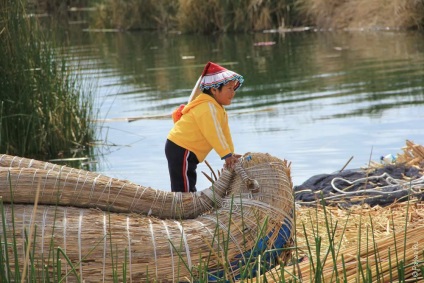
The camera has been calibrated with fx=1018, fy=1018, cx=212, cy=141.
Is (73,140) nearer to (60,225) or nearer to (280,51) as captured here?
A: (60,225)

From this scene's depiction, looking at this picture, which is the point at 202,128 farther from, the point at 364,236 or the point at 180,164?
the point at 364,236

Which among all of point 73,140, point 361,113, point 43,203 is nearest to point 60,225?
point 43,203

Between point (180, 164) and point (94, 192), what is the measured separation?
1.21 meters

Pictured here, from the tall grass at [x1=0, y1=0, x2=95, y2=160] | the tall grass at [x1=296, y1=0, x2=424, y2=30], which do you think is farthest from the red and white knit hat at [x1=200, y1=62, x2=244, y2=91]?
the tall grass at [x1=296, y1=0, x2=424, y2=30]

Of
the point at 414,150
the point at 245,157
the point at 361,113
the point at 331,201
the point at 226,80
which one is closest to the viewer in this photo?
the point at 245,157

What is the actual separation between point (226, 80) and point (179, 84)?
8160mm

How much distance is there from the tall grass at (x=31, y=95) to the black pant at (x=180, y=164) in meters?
2.43

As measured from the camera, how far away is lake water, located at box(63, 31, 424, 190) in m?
8.02

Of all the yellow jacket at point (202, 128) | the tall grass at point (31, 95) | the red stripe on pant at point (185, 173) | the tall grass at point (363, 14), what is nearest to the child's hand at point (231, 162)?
the yellow jacket at point (202, 128)

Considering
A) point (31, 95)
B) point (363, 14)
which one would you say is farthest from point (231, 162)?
point (363, 14)

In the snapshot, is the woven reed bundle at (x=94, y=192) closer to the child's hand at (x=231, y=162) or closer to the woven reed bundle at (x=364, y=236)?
the child's hand at (x=231, y=162)

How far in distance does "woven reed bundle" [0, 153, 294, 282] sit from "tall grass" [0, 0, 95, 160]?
3599mm

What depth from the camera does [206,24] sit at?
22.0 metres

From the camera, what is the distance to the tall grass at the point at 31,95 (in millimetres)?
7581
